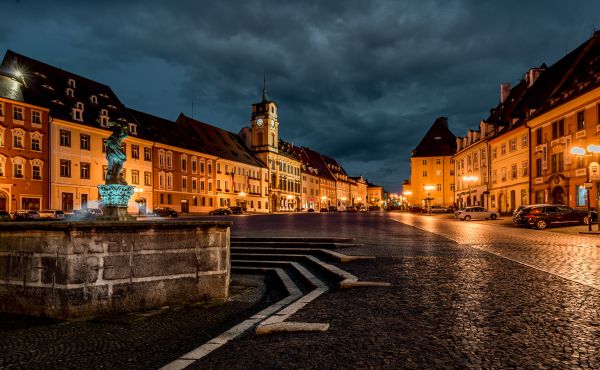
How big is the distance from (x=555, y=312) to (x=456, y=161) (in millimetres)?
67072

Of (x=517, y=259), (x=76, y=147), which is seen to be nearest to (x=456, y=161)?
(x=76, y=147)

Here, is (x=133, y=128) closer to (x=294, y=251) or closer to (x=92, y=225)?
(x=294, y=251)

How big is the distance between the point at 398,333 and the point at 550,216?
2555cm

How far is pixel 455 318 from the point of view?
18.3ft

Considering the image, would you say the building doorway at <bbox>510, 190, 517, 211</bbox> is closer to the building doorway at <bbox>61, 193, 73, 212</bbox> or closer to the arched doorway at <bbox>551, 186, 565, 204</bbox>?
the arched doorway at <bbox>551, 186, 565, 204</bbox>

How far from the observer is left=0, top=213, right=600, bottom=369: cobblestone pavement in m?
4.30

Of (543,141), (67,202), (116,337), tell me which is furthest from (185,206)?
(116,337)

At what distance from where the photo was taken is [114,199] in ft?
38.9

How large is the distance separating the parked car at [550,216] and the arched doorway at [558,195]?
7.62 meters

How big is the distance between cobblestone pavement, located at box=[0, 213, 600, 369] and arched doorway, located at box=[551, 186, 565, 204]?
29.2 meters

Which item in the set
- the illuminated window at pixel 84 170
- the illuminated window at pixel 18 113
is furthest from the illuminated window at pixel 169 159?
the illuminated window at pixel 18 113

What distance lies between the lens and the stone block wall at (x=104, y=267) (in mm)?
7352

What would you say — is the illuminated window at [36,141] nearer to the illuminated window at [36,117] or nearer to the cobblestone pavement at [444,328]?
the illuminated window at [36,117]

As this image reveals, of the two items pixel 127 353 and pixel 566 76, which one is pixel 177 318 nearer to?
pixel 127 353
